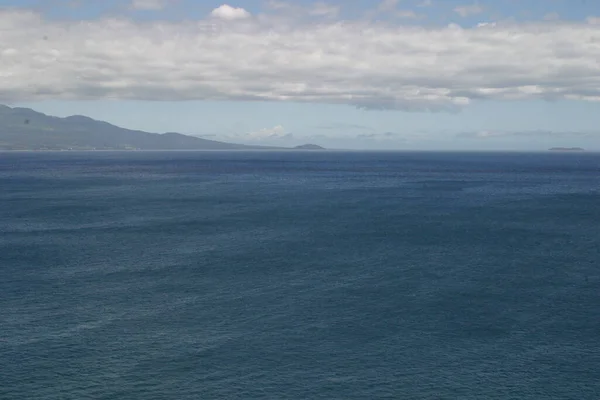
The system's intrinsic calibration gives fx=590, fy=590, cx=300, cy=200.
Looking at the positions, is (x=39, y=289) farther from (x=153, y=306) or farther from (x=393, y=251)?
(x=393, y=251)

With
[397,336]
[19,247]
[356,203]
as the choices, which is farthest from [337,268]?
[356,203]

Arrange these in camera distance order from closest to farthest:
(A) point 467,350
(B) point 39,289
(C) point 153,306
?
1. (A) point 467,350
2. (C) point 153,306
3. (B) point 39,289

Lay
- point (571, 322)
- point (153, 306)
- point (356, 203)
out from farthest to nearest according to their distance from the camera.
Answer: point (356, 203) < point (153, 306) < point (571, 322)

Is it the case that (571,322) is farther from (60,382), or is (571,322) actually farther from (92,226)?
(92,226)

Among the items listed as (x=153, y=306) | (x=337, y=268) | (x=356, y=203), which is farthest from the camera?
(x=356, y=203)

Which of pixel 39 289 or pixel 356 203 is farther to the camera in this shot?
pixel 356 203

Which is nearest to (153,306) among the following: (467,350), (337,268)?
(337,268)
